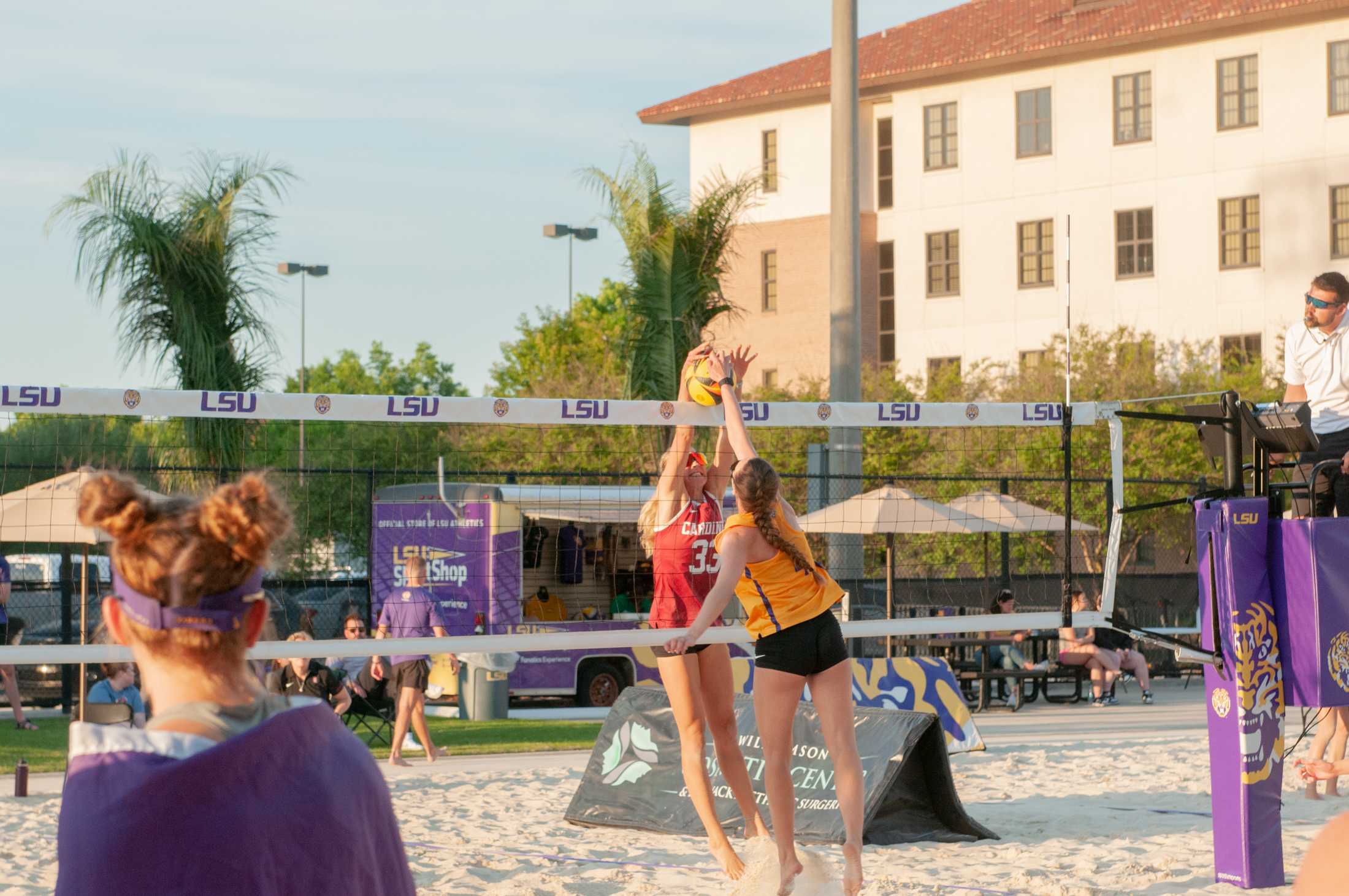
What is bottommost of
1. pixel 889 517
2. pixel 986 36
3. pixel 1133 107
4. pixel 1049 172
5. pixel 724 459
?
pixel 889 517

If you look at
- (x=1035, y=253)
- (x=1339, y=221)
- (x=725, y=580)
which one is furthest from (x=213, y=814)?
(x=1035, y=253)

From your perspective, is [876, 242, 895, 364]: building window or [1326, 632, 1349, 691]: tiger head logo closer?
[1326, 632, 1349, 691]: tiger head logo

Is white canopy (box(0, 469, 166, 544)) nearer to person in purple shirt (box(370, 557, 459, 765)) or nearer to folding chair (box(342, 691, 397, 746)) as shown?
person in purple shirt (box(370, 557, 459, 765))

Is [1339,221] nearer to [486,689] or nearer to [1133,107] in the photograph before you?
[1133,107]

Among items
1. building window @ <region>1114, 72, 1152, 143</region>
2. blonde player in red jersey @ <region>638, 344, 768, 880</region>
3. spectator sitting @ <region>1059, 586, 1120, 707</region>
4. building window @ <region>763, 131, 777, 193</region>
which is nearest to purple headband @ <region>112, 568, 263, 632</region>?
blonde player in red jersey @ <region>638, 344, 768, 880</region>

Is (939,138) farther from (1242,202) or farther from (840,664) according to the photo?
(840,664)

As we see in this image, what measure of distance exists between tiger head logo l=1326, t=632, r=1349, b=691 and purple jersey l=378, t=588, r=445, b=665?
6012 mm

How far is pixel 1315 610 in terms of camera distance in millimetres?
6004

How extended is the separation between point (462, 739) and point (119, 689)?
3076mm

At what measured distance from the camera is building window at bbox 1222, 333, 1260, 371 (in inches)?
1304

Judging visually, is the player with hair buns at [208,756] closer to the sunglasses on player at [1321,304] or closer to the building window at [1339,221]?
the sunglasses on player at [1321,304]

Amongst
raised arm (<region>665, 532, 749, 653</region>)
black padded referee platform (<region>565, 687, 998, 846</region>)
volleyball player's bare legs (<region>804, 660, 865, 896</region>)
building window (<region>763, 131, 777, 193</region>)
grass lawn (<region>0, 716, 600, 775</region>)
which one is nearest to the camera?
raised arm (<region>665, 532, 749, 653</region>)

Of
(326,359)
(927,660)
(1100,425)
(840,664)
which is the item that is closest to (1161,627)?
(1100,425)

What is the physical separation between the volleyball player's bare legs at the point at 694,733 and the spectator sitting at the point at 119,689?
204 inches
